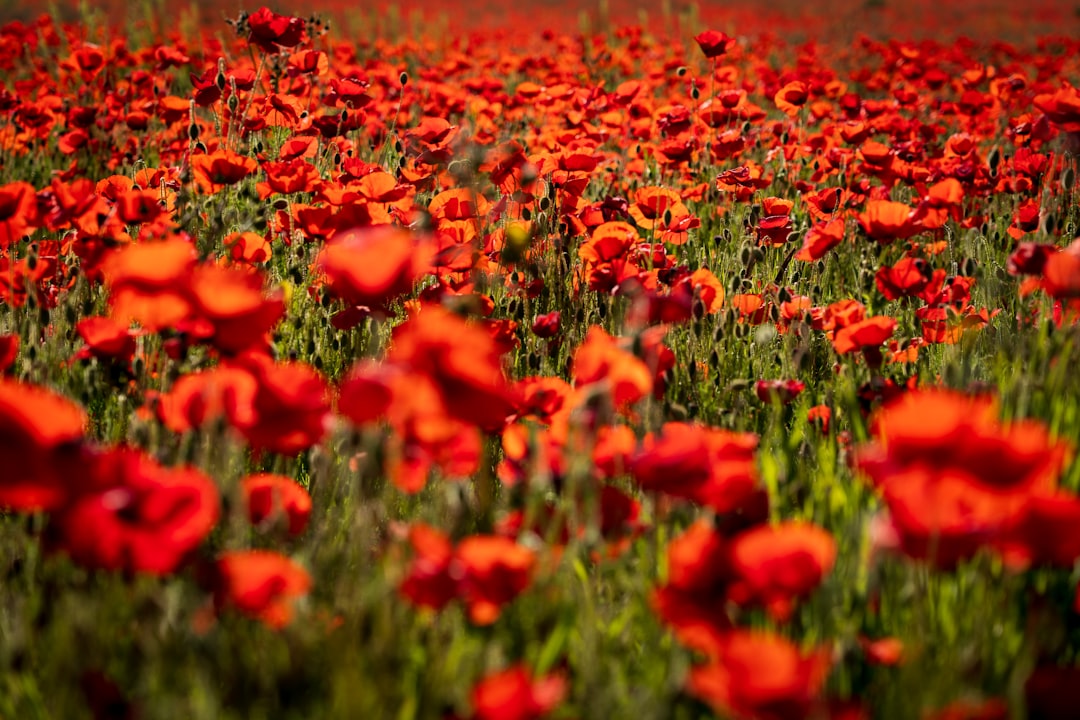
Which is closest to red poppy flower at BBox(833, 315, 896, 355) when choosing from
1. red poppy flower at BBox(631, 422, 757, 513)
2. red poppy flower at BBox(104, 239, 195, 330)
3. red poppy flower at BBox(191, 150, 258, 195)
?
red poppy flower at BBox(631, 422, 757, 513)

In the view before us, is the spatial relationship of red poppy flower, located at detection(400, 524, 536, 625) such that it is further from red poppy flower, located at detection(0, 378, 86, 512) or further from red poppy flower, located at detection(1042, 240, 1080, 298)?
red poppy flower, located at detection(1042, 240, 1080, 298)

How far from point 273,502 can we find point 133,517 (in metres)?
0.29

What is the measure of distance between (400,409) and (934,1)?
81.9 ft

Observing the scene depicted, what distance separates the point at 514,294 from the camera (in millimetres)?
2580

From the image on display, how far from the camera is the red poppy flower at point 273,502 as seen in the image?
1.29 metres

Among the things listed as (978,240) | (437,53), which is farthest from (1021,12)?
(978,240)

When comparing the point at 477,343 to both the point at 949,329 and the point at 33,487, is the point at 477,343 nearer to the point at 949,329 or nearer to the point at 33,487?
the point at 33,487

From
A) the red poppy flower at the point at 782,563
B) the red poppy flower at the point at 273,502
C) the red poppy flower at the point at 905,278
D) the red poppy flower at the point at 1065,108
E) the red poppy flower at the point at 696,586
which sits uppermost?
the red poppy flower at the point at 1065,108

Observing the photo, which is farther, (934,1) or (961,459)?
(934,1)

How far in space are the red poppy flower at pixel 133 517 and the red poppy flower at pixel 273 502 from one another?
10.6 inches

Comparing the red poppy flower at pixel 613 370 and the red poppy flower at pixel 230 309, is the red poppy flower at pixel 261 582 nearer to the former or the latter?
the red poppy flower at pixel 230 309

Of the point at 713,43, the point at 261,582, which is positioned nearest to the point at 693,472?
the point at 261,582

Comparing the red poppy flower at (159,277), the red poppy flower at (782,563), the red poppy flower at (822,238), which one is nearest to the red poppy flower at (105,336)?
the red poppy flower at (159,277)

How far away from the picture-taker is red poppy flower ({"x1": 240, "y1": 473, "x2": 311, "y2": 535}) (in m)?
1.29
